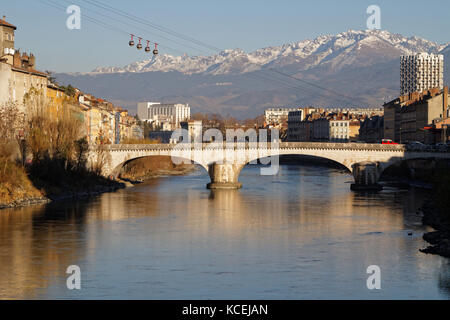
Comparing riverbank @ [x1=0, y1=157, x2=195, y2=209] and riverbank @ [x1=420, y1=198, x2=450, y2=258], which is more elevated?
riverbank @ [x1=0, y1=157, x2=195, y2=209]

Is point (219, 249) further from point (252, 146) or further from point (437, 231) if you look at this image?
point (252, 146)

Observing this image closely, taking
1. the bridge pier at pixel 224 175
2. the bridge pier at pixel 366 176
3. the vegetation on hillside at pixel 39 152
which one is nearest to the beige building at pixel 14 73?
the vegetation on hillside at pixel 39 152

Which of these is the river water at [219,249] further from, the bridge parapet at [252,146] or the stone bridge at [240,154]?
the bridge parapet at [252,146]

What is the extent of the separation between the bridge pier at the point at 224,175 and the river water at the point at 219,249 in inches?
431

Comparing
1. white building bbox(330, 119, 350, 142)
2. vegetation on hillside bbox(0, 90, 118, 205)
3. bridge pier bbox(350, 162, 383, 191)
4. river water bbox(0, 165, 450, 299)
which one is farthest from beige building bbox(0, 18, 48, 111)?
white building bbox(330, 119, 350, 142)

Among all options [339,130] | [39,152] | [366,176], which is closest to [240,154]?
[366,176]

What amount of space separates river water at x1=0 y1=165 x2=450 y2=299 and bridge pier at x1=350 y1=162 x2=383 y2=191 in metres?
8.79

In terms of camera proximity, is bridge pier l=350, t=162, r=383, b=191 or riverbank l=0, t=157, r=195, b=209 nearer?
riverbank l=0, t=157, r=195, b=209

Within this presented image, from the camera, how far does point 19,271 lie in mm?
32969

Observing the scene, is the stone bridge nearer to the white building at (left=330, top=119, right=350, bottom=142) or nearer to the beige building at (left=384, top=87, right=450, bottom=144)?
the beige building at (left=384, top=87, right=450, bottom=144)

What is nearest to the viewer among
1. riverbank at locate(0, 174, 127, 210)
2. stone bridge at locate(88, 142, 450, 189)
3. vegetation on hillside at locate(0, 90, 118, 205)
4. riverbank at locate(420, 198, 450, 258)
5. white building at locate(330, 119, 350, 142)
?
riverbank at locate(420, 198, 450, 258)

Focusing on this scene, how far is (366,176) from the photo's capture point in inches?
2896

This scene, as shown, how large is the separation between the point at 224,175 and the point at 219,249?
121 ft

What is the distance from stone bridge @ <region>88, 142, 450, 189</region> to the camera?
2958 inches
